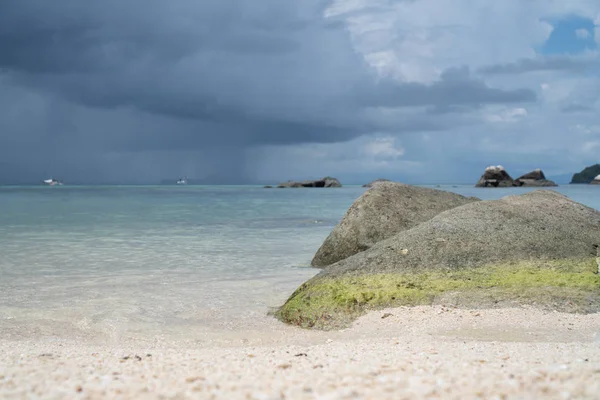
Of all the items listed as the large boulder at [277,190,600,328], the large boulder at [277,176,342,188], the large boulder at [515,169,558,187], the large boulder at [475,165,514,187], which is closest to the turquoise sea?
the large boulder at [277,190,600,328]

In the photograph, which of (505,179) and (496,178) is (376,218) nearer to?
(496,178)

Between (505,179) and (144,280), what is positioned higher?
(505,179)

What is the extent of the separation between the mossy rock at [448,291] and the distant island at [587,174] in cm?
17089

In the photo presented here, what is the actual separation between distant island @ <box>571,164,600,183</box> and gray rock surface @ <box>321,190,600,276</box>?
169 m

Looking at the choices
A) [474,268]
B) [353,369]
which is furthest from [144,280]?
[353,369]

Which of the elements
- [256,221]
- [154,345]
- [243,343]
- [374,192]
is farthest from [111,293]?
[256,221]

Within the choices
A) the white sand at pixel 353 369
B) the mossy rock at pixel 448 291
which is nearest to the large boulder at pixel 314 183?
the mossy rock at pixel 448 291

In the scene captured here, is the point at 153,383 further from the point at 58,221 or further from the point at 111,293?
the point at 58,221

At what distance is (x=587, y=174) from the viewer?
16400 cm

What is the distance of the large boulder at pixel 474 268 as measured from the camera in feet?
24.0

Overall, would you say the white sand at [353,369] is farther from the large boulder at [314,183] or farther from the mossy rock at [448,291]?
the large boulder at [314,183]

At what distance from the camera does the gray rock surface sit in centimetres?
844

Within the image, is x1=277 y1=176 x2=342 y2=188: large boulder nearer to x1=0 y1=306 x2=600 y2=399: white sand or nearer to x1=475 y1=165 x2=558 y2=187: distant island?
x1=475 y1=165 x2=558 y2=187: distant island

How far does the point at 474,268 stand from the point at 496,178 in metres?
100
